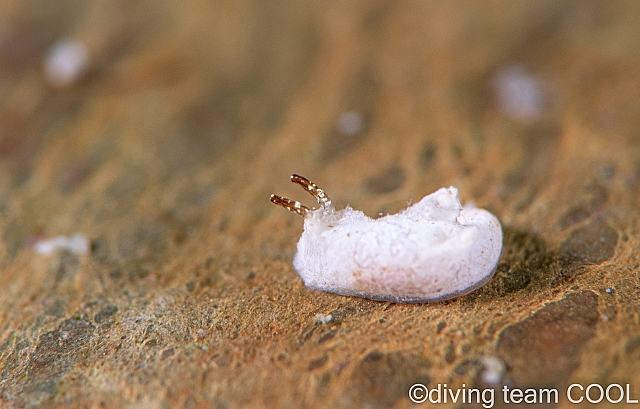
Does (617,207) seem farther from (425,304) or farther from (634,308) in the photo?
(425,304)

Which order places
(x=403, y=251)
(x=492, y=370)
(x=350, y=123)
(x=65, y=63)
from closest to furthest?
(x=492, y=370), (x=403, y=251), (x=350, y=123), (x=65, y=63)

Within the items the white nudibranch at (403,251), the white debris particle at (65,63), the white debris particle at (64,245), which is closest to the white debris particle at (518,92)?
the white nudibranch at (403,251)

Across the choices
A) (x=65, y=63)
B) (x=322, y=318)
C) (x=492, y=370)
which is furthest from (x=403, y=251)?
(x=65, y=63)

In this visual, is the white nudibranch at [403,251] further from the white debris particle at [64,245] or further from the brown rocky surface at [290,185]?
the white debris particle at [64,245]

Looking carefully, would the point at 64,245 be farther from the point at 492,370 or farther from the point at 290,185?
the point at 492,370

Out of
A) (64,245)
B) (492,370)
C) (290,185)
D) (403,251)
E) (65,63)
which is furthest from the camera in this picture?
(65,63)

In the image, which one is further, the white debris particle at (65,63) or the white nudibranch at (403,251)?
the white debris particle at (65,63)

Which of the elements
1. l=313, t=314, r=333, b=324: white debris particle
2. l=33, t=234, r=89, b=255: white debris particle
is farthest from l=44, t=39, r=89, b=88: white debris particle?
l=313, t=314, r=333, b=324: white debris particle
